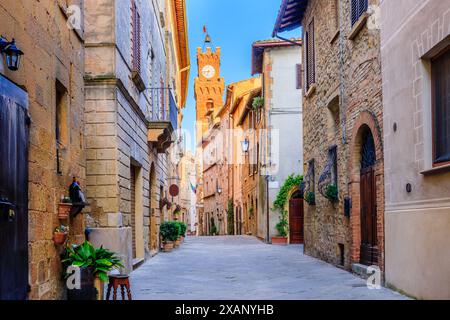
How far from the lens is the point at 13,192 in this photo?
6.07 meters

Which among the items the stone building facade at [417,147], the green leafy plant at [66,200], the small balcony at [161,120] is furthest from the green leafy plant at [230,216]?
the green leafy plant at [66,200]

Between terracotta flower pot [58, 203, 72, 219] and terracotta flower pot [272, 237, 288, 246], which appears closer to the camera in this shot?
terracotta flower pot [58, 203, 72, 219]

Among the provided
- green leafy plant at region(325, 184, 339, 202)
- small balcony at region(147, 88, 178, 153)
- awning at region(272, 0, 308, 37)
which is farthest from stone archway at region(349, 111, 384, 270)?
small balcony at region(147, 88, 178, 153)

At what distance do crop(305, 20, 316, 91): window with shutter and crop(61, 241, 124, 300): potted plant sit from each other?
10.4 m

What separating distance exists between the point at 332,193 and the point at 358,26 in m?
4.04

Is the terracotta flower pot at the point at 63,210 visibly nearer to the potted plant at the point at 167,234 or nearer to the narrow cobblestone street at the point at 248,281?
the narrow cobblestone street at the point at 248,281

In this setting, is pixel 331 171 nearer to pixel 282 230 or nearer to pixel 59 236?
pixel 59 236

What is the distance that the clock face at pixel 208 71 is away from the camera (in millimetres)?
73875

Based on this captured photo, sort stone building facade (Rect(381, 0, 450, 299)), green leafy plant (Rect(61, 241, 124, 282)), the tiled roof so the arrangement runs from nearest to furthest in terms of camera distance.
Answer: stone building facade (Rect(381, 0, 450, 299)), green leafy plant (Rect(61, 241, 124, 282)), the tiled roof

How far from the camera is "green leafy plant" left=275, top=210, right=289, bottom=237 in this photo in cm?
2483

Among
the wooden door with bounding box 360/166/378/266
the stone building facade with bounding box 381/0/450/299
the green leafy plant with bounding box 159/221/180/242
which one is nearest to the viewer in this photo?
the stone building facade with bounding box 381/0/450/299

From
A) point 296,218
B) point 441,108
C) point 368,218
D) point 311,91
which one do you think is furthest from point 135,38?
point 296,218

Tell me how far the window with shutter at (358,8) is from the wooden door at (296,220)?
13819 mm

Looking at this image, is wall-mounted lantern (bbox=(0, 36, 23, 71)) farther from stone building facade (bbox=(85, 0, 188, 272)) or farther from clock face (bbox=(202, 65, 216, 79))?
clock face (bbox=(202, 65, 216, 79))
